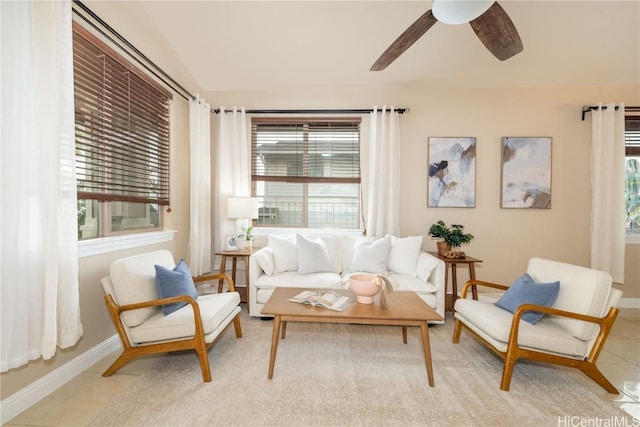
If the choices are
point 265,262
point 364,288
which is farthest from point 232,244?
point 364,288

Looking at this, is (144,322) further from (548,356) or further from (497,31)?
(497,31)

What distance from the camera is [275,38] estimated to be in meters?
3.21

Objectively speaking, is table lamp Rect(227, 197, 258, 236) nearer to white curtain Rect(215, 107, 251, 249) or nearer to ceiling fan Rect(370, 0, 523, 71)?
white curtain Rect(215, 107, 251, 249)

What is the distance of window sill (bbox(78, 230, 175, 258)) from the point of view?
2141 mm

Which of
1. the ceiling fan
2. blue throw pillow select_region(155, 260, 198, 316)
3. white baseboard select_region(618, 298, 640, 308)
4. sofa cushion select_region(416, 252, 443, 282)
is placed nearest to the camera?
the ceiling fan

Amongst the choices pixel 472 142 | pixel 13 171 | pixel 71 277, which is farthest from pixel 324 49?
pixel 71 277

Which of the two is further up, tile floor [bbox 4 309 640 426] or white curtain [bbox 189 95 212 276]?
white curtain [bbox 189 95 212 276]

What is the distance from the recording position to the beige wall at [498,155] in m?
3.78

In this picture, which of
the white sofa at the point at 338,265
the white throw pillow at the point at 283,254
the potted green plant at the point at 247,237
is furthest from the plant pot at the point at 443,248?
the potted green plant at the point at 247,237

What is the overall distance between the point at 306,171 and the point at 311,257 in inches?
56.7

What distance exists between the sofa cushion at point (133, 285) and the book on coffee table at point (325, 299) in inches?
42.3
